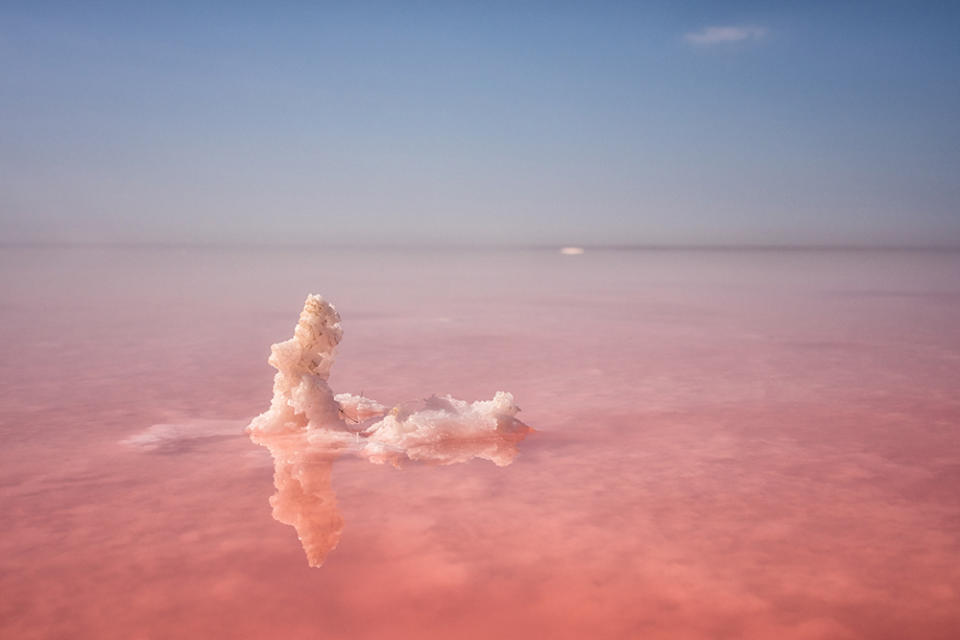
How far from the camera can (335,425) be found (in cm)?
475

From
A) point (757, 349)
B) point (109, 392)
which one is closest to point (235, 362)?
point (109, 392)

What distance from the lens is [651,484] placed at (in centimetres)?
391

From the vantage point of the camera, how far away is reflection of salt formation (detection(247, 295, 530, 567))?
14.4 ft

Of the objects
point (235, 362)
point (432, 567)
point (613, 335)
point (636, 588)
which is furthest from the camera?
point (613, 335)

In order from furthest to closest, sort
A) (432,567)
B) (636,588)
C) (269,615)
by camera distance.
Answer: (432,567)
(636,588)
(269,615)

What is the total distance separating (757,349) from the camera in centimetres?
922

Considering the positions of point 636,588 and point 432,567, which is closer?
point 636,588

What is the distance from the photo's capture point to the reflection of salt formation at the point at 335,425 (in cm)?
440

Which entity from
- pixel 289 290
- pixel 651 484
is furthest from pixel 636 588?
pixel 289 290

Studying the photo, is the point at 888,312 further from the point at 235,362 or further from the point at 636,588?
the point at 636,588

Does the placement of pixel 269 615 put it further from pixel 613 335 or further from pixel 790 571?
pixel 613 335

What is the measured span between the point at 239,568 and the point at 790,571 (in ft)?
6.87

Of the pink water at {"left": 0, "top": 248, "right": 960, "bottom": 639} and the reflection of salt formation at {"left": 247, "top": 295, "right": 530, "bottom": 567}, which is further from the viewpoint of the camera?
the reflection of salt formation at {"left": 247, "top": 295, "right": 530, "bottom": 567}

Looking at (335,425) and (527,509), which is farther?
(335,425)
